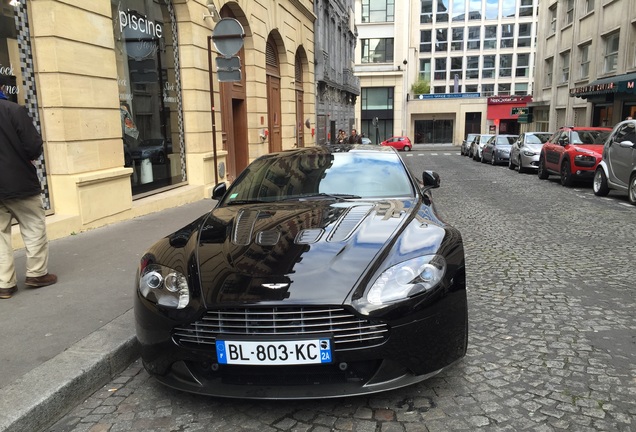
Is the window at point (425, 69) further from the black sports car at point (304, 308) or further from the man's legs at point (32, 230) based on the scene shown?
the black sports car at point (304, 308)

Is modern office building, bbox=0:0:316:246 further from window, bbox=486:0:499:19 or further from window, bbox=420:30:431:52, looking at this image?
window, bbox=486:0:499:19

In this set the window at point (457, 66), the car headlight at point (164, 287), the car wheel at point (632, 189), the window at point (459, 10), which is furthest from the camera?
the window at point (457, 66)

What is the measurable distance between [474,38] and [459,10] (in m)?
3.94

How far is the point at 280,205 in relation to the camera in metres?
4.00

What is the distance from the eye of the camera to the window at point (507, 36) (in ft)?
202

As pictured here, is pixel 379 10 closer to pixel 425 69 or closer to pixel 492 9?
pixel 425 69

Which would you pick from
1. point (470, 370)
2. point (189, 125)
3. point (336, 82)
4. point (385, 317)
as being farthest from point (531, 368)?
point (336, 82)

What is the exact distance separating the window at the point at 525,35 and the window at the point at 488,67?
3.52 meters

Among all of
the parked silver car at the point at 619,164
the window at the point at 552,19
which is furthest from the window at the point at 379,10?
the parked silver car at the point at 619,164

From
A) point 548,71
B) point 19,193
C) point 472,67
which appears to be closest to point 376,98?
point 472,67

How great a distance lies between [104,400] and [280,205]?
1.83 m

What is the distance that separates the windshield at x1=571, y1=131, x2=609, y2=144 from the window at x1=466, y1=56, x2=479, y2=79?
52.7 metres

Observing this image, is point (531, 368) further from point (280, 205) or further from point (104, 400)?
point (104, 400)

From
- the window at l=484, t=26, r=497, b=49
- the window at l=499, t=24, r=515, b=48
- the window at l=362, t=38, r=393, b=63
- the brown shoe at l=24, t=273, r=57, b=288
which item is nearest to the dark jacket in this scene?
the brown shoe at l=24, t=273, r=57, b=288
